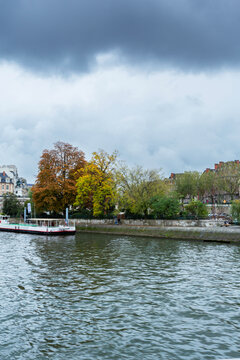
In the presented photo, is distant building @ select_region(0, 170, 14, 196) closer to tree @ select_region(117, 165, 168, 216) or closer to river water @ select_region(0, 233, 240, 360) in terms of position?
tree @ select_region(117, 165, 168, 216)

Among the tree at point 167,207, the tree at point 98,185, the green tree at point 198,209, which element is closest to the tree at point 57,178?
→ the tree at point 98,185

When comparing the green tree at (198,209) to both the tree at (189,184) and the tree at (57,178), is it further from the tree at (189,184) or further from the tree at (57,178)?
the tree at (189,184)

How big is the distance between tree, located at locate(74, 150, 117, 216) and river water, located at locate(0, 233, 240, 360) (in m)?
42.4

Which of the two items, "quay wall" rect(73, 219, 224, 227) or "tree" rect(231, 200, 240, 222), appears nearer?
"tree" rect(231, 200, 240, 222)

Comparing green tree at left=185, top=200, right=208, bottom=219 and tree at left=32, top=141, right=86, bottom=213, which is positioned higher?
tree at left=32, top=141, right=86, bottom=213

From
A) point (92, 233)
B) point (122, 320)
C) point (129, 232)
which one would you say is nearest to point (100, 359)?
point (122, 320)

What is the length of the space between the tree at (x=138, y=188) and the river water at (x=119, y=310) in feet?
125

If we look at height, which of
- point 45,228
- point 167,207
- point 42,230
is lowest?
point 42,230

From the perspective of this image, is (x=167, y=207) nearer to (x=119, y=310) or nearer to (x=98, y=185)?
(x=98, y=185)

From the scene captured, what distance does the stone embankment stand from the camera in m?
49.3

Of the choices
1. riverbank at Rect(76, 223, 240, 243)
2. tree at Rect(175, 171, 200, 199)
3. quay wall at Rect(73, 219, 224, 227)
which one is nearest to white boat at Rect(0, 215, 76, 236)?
quay wall at Rect(73, 219, 224, 227)

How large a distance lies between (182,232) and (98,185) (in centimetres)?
2520

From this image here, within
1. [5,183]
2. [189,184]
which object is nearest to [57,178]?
[189,184]

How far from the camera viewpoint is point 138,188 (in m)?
69.6
